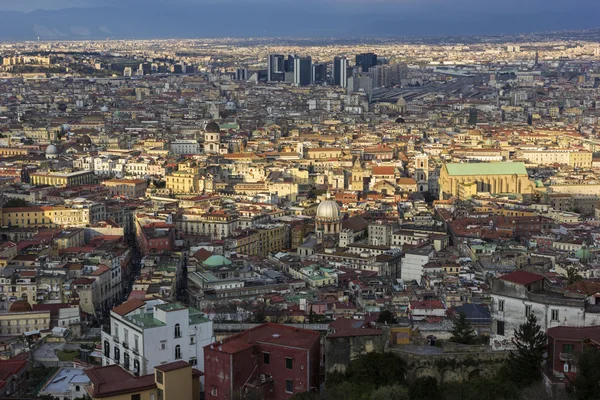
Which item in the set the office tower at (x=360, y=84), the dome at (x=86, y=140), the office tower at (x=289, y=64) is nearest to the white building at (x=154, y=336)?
the dome at (x=86, y=140)

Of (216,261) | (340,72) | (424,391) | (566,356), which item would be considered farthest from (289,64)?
(424,391)

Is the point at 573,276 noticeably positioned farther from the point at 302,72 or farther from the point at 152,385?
the point at 302,72

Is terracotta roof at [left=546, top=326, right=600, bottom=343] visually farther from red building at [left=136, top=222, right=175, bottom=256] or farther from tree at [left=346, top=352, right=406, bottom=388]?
red building at [left=136, top=222, right=175, bottom=256]

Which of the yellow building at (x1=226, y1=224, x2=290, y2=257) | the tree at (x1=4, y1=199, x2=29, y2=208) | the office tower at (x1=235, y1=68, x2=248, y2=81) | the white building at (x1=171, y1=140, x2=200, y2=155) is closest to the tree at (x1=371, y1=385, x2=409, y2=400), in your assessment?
the yellow building at (x1=226, y1=224, x2=290, y2=257)

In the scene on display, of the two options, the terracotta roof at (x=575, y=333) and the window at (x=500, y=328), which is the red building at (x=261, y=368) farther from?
the terracotta roof at (x=575, y=333)

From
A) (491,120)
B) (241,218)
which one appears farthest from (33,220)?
(491,120)

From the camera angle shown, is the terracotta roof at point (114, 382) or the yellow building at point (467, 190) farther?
the yellow building at point (467, 190)

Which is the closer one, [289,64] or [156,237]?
[156,237]
